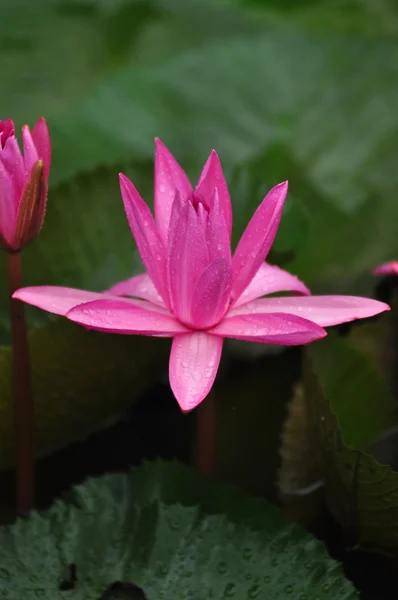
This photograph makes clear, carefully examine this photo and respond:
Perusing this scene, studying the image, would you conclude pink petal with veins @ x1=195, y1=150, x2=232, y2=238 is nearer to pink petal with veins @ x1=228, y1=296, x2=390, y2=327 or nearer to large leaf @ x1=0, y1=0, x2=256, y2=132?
pink petal with veins @ x1=228, y1=296, x2=390, y2=327

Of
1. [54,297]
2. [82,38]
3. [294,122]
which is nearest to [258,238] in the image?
[54,297]

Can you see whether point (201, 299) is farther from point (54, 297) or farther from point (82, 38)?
point (82, 38)

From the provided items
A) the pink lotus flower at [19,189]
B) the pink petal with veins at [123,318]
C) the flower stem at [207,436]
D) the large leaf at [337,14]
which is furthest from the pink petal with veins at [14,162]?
the large leaf at [337,14]

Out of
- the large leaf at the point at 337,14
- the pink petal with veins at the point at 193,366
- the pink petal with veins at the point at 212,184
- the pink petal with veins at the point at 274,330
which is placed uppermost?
the large leaf at the point at 337,14

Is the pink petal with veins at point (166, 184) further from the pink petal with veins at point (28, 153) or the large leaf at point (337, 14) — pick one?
the large leaf at point (337, 14)

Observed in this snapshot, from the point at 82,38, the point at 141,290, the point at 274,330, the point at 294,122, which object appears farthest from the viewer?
the point at 82,38

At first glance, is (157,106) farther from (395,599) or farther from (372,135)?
(395,599)
